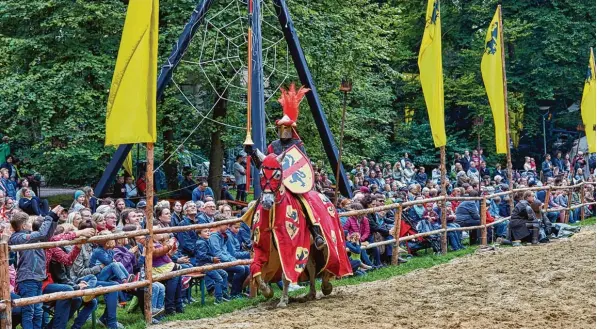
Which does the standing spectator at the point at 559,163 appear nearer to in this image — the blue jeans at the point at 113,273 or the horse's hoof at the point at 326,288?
the horse's hoof at the point at 326,288

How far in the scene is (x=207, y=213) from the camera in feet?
40.8

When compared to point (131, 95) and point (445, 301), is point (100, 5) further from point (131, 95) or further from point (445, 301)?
point (445, 301)

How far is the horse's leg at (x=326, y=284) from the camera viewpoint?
11.4 m

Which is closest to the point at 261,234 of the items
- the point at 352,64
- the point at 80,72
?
the point at 80,72

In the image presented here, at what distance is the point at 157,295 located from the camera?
34.4 ft

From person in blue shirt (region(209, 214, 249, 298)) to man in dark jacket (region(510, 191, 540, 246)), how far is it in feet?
23.5

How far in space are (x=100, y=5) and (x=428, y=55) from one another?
7611 millimetres

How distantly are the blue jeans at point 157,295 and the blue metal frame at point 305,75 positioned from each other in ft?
24.5

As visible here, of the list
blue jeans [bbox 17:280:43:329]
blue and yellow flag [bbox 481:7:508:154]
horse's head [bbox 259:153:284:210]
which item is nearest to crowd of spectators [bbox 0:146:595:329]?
blue jeans [bbox 17:280:43:329]

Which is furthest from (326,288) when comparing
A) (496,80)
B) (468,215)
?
(496,80)

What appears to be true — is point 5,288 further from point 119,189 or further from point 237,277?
point 119,189

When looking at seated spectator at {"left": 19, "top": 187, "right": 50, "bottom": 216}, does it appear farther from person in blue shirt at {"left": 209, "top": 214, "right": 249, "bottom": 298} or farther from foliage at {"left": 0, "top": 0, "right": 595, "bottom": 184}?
person in blue shirt at {"left": 209, "top": 214, "right": 249, "bottom": 298}

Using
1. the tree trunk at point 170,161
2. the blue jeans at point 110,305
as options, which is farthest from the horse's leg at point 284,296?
the tree trunk at point 170,161

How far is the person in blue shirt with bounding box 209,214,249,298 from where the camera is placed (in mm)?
11719
